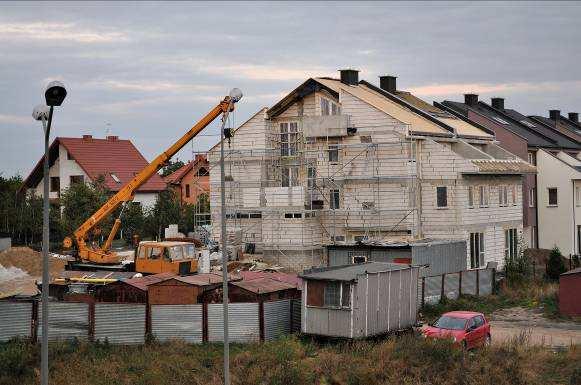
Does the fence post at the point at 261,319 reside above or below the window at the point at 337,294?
below

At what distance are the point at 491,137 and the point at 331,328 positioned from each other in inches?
1132

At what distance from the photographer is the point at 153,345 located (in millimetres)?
27891

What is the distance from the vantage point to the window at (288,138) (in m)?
49.0

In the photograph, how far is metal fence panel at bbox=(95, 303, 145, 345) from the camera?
2844 cm

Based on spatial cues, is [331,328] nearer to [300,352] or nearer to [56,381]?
[300,352]

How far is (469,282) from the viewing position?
38062 mm

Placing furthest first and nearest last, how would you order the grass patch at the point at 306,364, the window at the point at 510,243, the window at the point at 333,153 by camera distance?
1. the window at the point at 510,243
2. the window at the point at 333,153
3. the grass patch at the point at 306,364

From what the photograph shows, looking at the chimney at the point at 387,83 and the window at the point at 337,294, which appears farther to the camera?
the chimney at the point at 387,83

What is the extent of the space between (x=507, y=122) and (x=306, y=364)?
142 feet

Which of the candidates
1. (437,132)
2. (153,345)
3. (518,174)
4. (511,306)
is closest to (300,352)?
(153,345)

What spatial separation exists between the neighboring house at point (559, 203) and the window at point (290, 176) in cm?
1820

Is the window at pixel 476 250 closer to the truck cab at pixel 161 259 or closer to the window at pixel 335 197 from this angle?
the window at pixel 335 197

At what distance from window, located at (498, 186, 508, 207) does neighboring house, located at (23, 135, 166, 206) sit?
101ft

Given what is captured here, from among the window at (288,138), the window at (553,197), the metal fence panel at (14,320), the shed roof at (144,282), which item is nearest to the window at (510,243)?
the window at (553,197)
